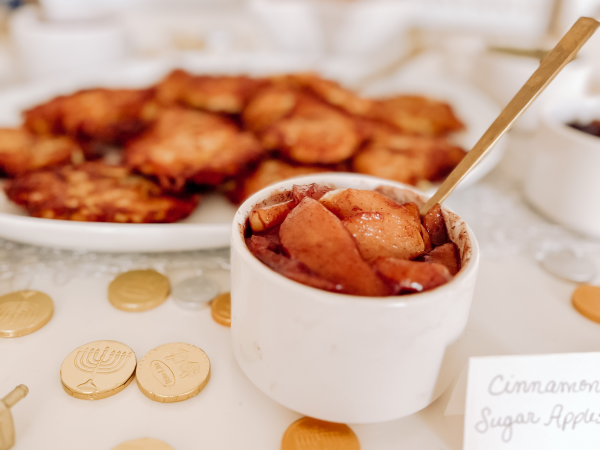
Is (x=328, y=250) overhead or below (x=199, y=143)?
overhead

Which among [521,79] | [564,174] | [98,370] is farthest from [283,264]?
[521,79]

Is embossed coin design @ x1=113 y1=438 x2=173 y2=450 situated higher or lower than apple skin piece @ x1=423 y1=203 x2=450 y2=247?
lower

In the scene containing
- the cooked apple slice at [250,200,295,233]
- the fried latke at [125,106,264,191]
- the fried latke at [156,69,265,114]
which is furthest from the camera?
the fried latke at [156,69,265,114]

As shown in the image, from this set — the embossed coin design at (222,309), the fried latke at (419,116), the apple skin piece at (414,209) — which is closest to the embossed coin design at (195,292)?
the embossed coin design at (222,309)

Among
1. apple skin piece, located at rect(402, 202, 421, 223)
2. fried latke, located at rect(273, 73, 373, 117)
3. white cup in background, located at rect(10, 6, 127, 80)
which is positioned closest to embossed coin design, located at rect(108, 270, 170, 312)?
apple skin piece, located at rect(402, 202, 421, 223)

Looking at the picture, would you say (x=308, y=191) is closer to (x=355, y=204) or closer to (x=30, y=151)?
(x=355, y=204)

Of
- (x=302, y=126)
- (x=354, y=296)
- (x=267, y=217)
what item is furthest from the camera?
(x=302, y=126)

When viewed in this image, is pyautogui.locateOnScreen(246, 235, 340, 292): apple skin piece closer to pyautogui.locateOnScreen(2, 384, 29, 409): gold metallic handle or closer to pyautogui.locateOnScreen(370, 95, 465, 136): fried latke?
pyautogui.locateOnScreen(2, 384, 29, 409): gold metallic handle

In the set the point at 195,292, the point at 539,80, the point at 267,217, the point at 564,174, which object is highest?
the point at 539,80
